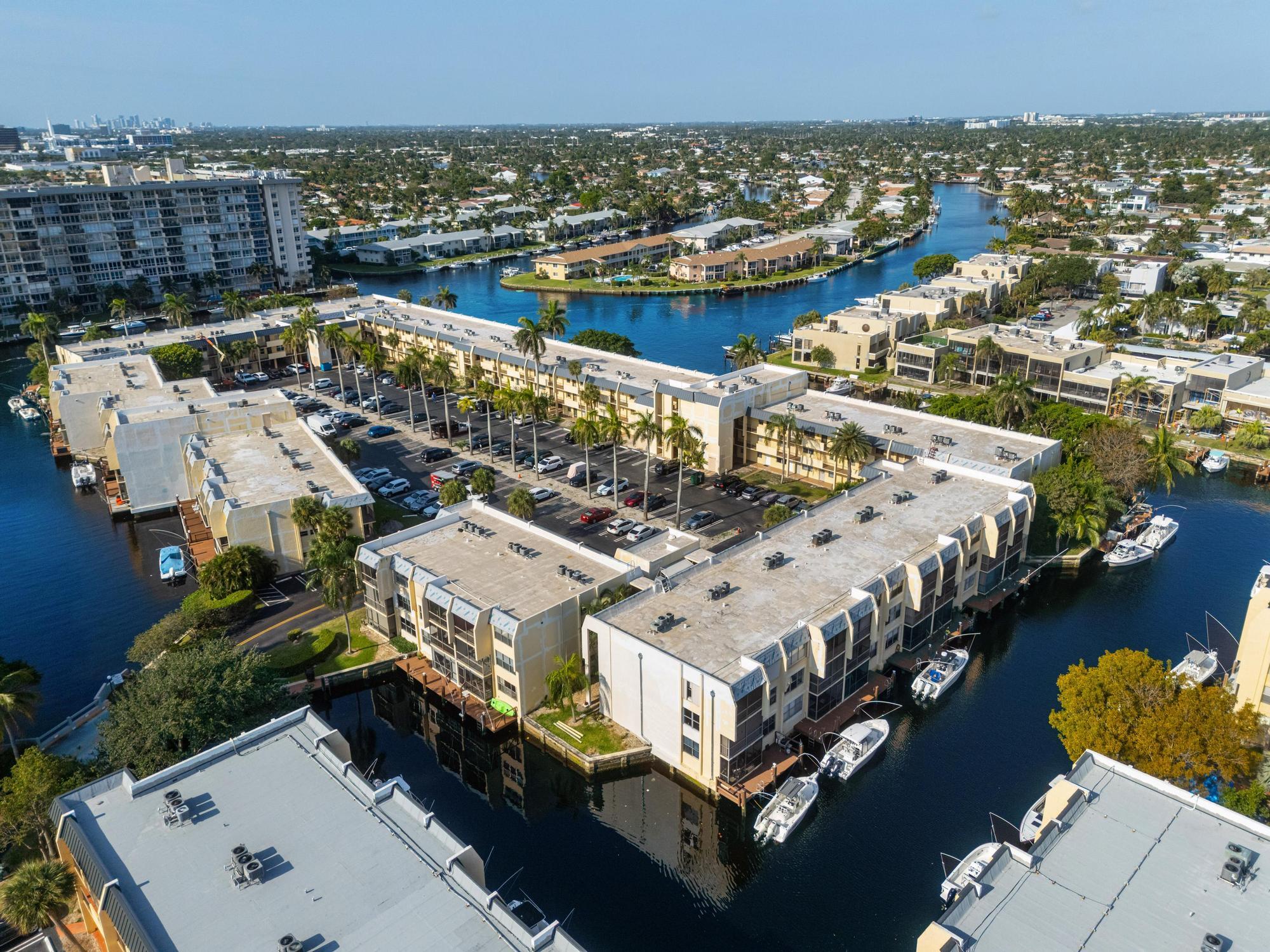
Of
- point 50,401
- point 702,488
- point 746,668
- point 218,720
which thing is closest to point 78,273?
point 50,401

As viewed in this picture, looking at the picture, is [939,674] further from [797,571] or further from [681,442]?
[681,442]

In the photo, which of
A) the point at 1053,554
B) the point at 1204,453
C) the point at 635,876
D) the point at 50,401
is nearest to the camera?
the point at 635,876

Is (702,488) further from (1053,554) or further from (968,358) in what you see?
(968,358)

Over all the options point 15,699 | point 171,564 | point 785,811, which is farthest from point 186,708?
point 171,564

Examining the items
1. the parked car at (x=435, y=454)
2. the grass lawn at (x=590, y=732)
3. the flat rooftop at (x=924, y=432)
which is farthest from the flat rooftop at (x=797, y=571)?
the parked car at (x=435, y=454)

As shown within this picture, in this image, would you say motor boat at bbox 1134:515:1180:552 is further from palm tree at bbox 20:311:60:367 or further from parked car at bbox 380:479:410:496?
palm tree at bbox 20:311:60:367

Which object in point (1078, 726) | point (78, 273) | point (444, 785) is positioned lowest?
point (444, 785)
